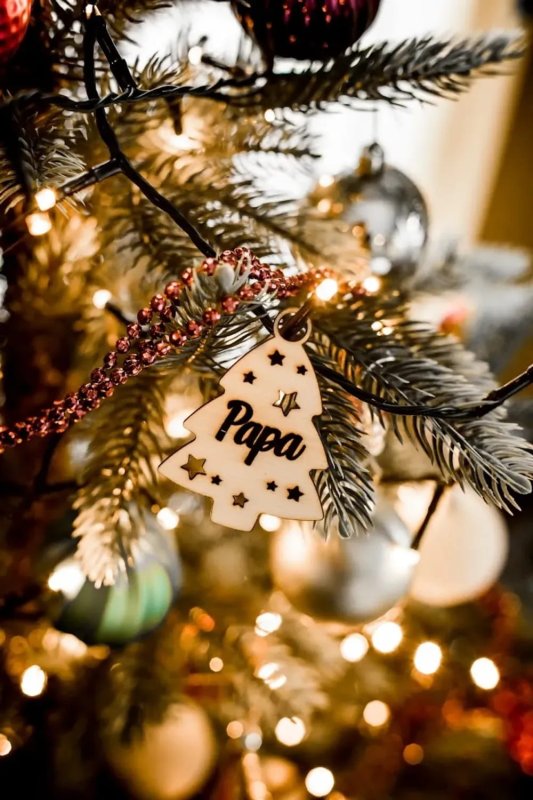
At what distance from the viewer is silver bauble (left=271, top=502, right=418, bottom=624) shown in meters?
0.48

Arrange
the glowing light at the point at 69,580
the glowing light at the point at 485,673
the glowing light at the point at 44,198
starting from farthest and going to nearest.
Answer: the glowing light at the point at 485,673 < the glowing light at the point at 69,580 < the glowing light at the point at 44,198

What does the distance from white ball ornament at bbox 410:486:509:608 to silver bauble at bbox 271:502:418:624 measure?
8 centimetres

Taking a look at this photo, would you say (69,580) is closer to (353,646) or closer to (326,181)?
(353,646)

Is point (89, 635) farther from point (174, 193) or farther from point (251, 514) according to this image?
point (174, 193)

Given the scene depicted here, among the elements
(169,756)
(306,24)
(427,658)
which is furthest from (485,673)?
(306,24)

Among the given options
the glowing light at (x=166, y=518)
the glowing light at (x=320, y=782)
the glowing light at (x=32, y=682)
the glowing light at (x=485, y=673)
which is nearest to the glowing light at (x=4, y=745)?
the glowing light at (x=32, y=682)

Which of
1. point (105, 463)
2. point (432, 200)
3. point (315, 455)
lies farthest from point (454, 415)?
point (432, 200)

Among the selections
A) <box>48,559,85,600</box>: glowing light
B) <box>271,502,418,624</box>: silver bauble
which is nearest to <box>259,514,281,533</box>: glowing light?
<box>271,502,418,624</box>: silver bauble

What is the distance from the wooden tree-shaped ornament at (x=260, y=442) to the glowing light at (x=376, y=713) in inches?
16.4

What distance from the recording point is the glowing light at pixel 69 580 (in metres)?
0.45

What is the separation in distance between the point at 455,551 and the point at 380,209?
0.89 ft

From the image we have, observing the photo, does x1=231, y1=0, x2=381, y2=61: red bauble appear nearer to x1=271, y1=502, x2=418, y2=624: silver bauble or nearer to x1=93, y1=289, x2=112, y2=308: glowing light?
x1=93, y1=289, x2=112, y2=308: glowing light

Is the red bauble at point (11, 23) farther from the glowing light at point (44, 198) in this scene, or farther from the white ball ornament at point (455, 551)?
the white ball ornament at point (455, 551)

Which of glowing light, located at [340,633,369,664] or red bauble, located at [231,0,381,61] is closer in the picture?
red bauble, located at [231,0,381,61]
